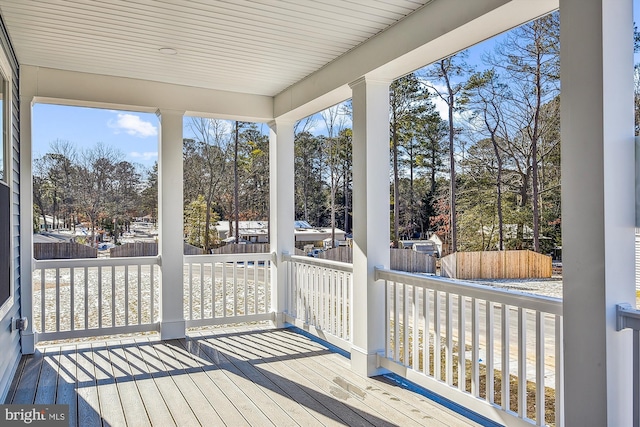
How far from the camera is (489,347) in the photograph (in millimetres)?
2707

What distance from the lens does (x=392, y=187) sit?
4.09 metres

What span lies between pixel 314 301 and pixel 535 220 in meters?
2.51

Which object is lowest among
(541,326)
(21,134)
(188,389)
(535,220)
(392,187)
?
(188,389)

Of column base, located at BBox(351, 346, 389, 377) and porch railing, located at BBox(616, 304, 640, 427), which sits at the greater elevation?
porch railing, located at BBox(616, 304, 640, 427)

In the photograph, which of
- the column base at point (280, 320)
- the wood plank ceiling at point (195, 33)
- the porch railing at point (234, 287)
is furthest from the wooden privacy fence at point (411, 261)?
the porch railing at point (234, 287)

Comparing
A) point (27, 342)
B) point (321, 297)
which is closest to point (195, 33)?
point (321, 297)

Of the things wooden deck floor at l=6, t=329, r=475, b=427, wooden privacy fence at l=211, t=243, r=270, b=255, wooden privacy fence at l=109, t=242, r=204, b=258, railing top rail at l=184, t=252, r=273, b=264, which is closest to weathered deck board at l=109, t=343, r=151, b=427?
wooden deck floor at l=6, t=329, r=475, b=427

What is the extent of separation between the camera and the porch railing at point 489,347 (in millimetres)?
2436

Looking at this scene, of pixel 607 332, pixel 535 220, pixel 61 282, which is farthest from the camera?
pixel 61 282

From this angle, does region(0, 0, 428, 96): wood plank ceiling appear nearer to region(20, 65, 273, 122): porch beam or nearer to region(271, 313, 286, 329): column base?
region(20, 65, 273, 122): porch beam

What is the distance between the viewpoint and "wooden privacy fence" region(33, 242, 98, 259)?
178 inches

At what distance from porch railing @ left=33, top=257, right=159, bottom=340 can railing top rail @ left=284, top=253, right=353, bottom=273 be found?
147cm

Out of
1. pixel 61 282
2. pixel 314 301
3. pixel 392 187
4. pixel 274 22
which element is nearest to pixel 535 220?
pixel 392 187

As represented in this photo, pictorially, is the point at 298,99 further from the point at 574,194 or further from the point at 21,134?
the point at 574,194
